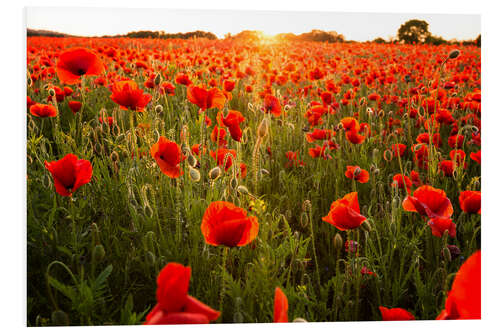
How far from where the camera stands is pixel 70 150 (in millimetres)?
1786

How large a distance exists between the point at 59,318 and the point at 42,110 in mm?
808

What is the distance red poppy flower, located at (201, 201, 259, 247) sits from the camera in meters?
1.21

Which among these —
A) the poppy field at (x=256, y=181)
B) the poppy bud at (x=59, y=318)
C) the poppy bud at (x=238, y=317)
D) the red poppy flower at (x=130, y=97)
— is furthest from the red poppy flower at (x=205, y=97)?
the poppy bud at (x=59, y=318)

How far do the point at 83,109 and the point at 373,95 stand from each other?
4.57 feet

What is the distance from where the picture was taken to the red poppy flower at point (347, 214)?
140 cm

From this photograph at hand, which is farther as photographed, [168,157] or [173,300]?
[168,157]

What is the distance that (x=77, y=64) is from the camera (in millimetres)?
1730

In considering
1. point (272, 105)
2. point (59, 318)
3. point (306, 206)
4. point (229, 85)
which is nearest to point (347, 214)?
point (306, 206)

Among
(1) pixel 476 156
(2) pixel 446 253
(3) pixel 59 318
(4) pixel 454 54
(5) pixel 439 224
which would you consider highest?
(4) pixel 454 54

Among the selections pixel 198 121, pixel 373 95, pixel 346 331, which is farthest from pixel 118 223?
pixel 373 95

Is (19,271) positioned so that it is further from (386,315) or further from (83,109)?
(386,315)

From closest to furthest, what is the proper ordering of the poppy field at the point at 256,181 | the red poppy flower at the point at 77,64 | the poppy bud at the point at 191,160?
the poppy field at the point at 256,181
the poppy bud at the point at 191,160
the red poppy flower at the point at 77,64

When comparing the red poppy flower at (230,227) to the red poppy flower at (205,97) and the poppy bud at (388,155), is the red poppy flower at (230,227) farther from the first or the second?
the poppy bud at (388,155)

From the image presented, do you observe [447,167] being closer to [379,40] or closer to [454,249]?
[454,249]
